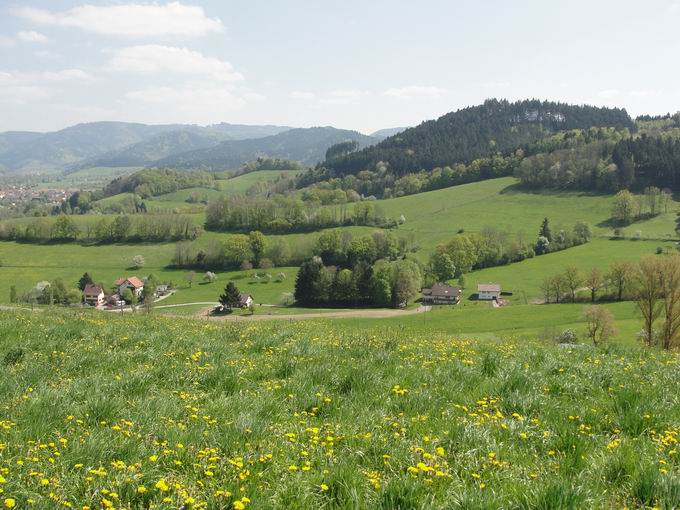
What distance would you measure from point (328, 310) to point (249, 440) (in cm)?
9406

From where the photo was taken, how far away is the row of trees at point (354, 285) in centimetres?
10506

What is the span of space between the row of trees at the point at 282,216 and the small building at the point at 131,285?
173ft

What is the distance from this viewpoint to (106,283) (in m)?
123

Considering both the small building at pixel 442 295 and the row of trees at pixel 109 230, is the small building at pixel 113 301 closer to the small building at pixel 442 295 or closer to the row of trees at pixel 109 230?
the row of trees at pixel 109 230

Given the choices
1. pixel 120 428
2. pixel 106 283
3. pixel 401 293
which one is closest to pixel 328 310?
pixel 401 293

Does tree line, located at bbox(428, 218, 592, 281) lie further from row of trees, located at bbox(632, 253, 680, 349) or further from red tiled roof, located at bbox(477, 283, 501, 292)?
row of trees, located at bbox(632, 253, 680, 349)

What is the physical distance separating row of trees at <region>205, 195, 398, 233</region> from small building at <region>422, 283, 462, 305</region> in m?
53.6

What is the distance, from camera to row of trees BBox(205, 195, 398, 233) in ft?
536

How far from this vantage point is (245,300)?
102m

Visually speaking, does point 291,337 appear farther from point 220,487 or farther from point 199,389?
point 220,487

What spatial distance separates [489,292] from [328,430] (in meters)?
102

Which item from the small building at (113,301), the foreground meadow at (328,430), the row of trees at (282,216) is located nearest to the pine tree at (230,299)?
the small building at (113,301)

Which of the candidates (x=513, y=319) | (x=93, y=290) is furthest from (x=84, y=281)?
(x=513, y=319)

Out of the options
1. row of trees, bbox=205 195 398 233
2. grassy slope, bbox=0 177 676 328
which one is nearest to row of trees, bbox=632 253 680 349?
grassy slope, bbox=0 177 676 328
